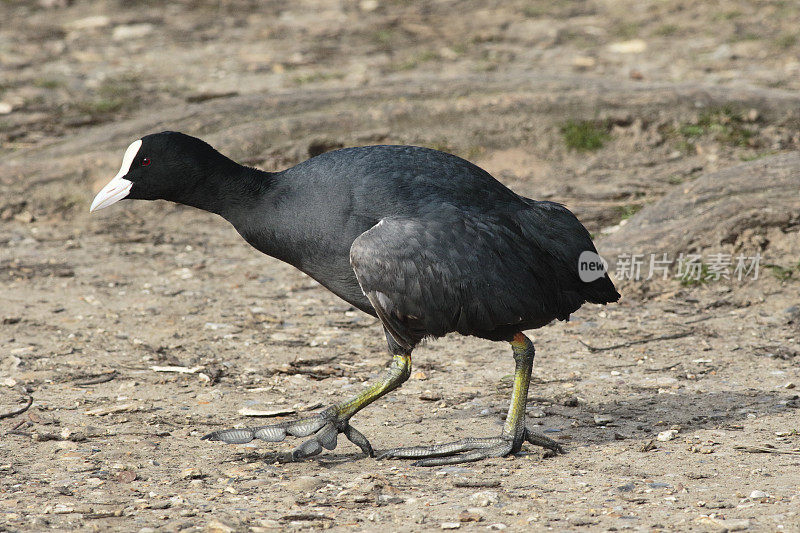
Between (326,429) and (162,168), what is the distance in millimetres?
1418

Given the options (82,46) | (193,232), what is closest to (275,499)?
(193,232)

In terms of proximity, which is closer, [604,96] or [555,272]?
[555,272]

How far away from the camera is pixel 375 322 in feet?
21.2

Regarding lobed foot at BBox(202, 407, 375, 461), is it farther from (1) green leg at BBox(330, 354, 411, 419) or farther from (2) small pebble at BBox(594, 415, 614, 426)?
(2) small pebble at BBox(594, 415, 614, 426)

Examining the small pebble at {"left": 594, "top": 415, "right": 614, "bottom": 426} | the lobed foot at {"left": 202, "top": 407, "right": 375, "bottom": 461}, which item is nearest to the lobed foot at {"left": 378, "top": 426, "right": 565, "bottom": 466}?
the lobed foot at {"left": 202, "top": 407, "right": 375, "bottom": 461}

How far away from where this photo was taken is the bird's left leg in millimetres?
4520

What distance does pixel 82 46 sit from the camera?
1172 centimetres

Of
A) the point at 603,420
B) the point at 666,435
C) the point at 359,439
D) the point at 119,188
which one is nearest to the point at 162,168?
the point at 119,188

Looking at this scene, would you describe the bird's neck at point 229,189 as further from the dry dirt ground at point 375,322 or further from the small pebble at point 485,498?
the small pebble at point 485,498

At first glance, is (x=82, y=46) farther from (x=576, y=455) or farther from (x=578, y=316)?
(x=576, y=455)

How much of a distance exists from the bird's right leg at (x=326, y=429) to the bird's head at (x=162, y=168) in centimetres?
115

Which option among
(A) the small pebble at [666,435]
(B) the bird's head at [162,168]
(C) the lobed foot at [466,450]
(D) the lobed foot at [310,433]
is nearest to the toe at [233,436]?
(D) the lobed foot at [310,433]

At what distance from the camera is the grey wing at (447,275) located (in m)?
4.17

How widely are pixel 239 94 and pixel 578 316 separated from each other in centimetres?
486
